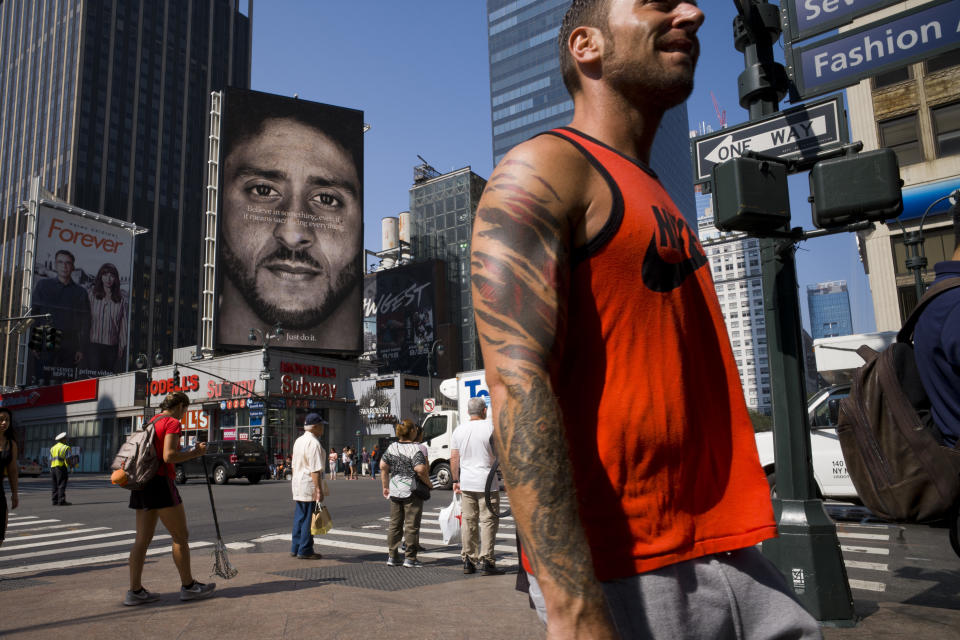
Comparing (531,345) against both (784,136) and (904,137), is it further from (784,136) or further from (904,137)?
(904,137)

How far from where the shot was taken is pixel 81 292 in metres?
62.2

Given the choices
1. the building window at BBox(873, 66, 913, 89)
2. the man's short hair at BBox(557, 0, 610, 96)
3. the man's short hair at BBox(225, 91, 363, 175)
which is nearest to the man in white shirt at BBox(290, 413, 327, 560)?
the man's short hair at BBox(557, 0, 610, 96)

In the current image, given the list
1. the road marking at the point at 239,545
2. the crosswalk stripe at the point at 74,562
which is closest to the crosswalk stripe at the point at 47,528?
the crosswalk stripe at the point at 74,562

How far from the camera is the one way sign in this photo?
4.82 m

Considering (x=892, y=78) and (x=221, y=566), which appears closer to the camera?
→ (x=221, y=566)

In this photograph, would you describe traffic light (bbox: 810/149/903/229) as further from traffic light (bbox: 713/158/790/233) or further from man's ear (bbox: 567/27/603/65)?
man's ear (bbox: 567/27/603/65)

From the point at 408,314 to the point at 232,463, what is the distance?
52183 mm

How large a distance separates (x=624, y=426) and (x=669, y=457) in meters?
0.12

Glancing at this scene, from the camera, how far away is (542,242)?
4.18 feet

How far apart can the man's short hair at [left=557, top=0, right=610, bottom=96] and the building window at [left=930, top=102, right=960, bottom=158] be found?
34.6 meters

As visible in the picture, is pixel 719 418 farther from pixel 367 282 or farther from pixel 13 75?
pixel 13 75

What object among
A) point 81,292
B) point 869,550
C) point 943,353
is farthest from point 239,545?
point 81,292

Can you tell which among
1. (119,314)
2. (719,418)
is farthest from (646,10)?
(119,314)

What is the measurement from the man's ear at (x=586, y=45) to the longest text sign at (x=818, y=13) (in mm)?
4175
